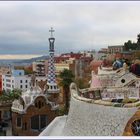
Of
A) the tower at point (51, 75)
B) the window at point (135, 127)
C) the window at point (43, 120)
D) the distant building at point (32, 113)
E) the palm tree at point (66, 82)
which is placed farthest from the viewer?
the palm tree at point (66, 82)

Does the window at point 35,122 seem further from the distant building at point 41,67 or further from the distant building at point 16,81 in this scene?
the distant building at point 41,67

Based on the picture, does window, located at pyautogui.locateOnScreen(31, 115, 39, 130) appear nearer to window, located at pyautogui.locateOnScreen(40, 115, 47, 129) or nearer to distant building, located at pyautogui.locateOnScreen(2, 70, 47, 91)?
window, located at pyautogui.locateOnScreen(40, 115, 47, 129)

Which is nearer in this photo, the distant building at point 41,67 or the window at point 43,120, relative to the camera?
the window at point 43,120

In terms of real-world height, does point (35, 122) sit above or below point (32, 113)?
below

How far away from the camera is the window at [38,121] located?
887cm

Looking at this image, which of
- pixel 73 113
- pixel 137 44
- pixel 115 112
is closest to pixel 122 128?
pixel 115 112

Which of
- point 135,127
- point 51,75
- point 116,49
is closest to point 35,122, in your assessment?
point 51,75

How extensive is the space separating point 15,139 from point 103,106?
6.02 ft

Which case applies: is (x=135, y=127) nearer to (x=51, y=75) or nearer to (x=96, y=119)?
(x=96, y=119)

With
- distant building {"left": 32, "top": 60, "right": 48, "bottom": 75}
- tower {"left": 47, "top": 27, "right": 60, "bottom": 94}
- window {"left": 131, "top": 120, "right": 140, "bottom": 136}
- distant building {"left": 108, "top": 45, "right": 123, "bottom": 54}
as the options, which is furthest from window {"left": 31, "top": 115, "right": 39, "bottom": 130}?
distant building {"left": 32, "top": 60, "right": 48, "bottom": 75}

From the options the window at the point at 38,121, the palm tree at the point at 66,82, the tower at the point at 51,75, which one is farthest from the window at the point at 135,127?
the palm tree at the point at 66,82

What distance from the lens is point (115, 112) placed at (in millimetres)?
3896

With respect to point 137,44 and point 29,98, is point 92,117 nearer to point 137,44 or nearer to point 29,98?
point 29,98

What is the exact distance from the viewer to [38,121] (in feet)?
29.6
